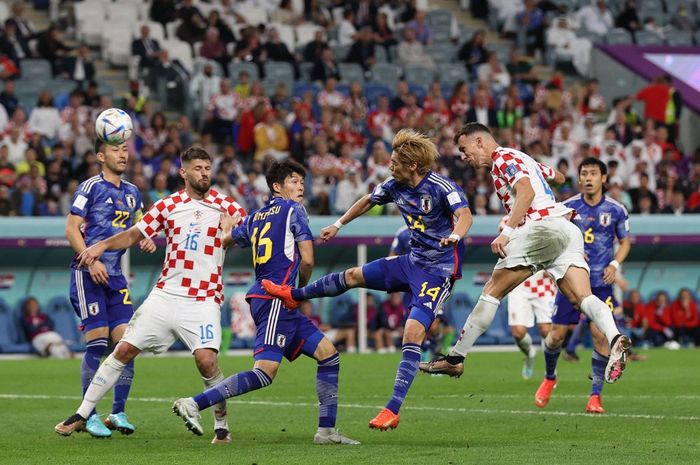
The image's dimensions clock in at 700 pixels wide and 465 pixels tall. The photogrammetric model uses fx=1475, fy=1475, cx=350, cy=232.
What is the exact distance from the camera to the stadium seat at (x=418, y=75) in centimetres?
3081

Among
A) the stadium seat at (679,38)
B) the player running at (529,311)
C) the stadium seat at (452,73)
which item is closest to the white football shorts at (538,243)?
the player running at (529,311)

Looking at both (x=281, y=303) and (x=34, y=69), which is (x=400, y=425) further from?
(x=34, y=69)

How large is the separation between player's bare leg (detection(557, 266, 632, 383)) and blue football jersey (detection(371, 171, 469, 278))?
136 cm

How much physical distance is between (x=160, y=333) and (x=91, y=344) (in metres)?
1.28

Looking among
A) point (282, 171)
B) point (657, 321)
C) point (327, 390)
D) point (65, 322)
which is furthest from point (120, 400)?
point (657, 321)

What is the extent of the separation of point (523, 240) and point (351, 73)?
61.2 ft

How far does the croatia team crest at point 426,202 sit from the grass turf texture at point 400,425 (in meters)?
1.75

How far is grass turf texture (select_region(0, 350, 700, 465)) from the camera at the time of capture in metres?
10.1

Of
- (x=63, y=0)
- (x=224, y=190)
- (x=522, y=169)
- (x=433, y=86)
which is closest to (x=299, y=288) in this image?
(x=522, y=169)

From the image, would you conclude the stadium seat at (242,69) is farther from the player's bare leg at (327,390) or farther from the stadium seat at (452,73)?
the player's bare leg at (327,390)

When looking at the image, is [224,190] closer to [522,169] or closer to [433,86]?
[433,86]

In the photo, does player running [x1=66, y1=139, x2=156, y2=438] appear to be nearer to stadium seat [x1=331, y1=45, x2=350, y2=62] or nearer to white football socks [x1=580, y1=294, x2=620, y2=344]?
white football socks [x1=580, y1=294, x2=620, y2=344]

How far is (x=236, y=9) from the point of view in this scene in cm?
3081

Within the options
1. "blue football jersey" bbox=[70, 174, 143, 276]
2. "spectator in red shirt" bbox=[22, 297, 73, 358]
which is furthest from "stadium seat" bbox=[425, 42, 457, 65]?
"blue football jersey" bbox=[70, 174, 143, 276]
